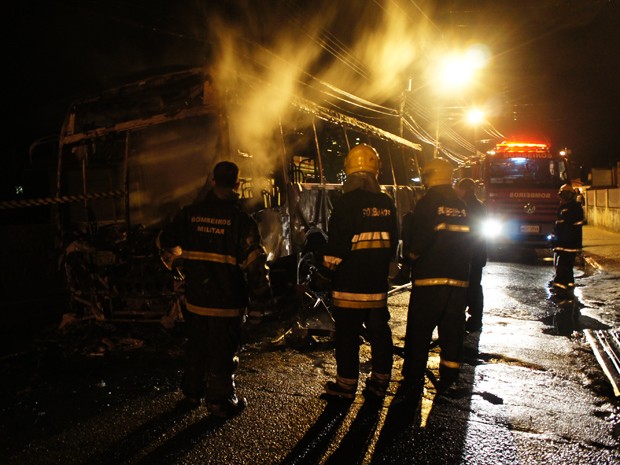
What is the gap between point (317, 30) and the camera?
1199 cm

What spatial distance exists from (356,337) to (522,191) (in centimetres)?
1234

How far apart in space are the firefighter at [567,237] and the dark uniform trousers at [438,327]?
16.9ft

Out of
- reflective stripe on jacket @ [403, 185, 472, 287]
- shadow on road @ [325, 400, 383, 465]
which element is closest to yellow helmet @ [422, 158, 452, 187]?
reflective stripe on jacket @ [403, 185, 472, 287]

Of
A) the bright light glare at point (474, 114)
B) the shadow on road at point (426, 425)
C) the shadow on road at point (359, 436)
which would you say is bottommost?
the shadow on road at point (426, 425)

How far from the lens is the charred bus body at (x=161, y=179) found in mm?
5242

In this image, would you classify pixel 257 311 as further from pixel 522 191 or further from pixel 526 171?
pixel 526 171

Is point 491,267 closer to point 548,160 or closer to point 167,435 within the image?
point 548,160

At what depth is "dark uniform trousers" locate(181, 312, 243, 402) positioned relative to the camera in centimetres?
339

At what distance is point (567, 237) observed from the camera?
8047 mm

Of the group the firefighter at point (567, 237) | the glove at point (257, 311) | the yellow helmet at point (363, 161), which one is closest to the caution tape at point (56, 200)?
the glove at point (257, 311)

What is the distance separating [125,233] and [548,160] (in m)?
13.2

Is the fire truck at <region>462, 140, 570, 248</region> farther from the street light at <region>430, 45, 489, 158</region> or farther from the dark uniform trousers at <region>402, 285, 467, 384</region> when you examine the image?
the dark uniform trousers at <region>402, 285, 467, 384</region>

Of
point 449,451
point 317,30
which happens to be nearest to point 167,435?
point 449,451

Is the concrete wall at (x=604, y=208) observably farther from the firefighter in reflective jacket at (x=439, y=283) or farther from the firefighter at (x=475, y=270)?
the firefighter in reflective jacket at (x=439, y=283)
